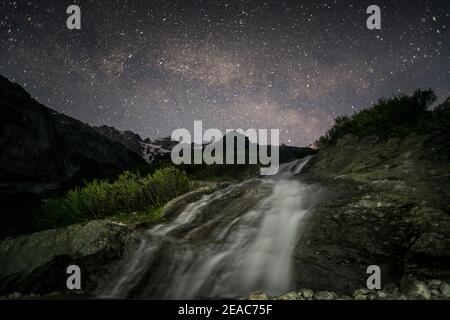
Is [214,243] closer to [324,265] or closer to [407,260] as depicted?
[324,265]

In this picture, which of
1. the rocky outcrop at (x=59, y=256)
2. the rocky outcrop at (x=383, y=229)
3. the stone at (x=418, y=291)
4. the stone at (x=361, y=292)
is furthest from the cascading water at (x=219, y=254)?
the stone at (x=418, y=291)

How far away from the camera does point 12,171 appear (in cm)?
2531

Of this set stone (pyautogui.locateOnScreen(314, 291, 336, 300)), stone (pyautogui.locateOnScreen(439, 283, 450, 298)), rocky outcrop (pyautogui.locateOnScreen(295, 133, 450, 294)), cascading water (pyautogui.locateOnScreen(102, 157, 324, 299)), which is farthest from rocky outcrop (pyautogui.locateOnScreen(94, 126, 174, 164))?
stone (pyautogui.locateOnScreen(439, 283, 450, 298))

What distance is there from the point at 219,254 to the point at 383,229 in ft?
12.6

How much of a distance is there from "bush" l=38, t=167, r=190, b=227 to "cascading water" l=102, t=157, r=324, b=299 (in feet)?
15.4

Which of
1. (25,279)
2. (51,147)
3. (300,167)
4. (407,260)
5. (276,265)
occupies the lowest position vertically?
(25,279)

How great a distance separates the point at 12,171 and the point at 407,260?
29.9 meters

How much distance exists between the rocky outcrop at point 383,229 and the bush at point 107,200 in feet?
27.8

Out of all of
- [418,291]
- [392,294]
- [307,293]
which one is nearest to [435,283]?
[418,291]

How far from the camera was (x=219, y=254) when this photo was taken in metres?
7.16

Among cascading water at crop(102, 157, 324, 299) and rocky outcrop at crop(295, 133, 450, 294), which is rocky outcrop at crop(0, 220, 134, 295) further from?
rocky outcrop at crop(295, 133, 450, 294)

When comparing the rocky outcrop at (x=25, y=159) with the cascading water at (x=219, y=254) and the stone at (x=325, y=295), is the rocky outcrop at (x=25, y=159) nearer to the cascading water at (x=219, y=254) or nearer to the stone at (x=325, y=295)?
the cascading water at (x=219, y=254)

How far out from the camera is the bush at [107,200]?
13.4 metres
